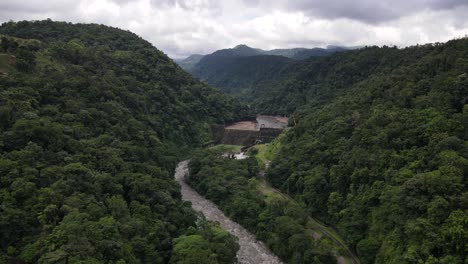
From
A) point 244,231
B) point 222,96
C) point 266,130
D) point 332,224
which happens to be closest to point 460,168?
point 332,224

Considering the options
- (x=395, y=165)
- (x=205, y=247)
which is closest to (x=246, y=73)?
(x=395, y=165)

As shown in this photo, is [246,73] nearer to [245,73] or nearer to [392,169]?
[245,73]

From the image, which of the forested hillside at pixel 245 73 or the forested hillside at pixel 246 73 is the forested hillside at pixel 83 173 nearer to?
the forested hillside at pixel 246 73

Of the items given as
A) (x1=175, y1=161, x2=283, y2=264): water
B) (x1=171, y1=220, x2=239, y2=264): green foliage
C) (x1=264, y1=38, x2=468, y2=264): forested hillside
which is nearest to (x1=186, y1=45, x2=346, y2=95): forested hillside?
(x1=264, y1=38, x2=468, y2=264): forested hillside

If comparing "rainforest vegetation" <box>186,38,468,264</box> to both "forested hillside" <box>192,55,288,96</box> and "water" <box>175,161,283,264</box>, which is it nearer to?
"water" <box>175,161,283,264</box>

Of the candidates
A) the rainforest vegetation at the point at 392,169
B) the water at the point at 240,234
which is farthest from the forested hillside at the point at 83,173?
the rainforest vegetation at the point at 392,169
